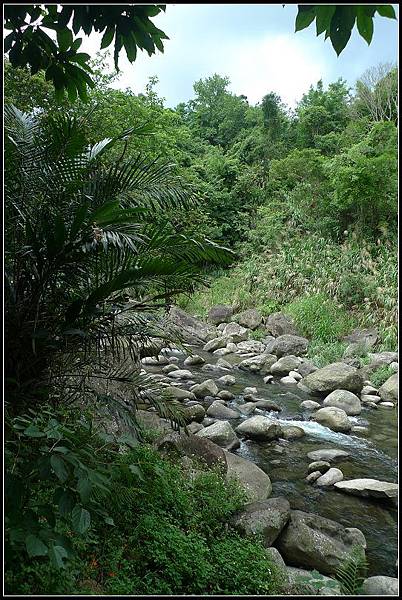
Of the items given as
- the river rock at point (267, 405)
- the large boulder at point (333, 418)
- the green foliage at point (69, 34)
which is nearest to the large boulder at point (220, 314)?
the river rock at point (267, 405)

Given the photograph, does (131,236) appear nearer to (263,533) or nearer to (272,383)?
(263,533)

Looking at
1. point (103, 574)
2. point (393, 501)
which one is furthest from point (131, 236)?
point (393, 501)

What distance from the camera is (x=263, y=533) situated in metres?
2.78

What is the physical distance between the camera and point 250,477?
3795 mm

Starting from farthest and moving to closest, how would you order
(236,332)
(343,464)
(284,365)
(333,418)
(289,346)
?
(236,332)
(289,346)
(284,365)
(333,418)
(343,464)

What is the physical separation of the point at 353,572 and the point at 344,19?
100 inches

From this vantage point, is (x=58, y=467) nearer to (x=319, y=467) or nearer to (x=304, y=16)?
(x=304, y=16)

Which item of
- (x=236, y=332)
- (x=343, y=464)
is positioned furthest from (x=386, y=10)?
(x=236, y=332)

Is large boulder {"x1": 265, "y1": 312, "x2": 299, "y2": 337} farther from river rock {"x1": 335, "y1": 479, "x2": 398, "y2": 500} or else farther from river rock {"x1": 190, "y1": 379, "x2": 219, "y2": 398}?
river rock {"x1": 335, "y1": 479, "x2": 398, "y2": 500}

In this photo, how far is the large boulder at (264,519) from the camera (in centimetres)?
278

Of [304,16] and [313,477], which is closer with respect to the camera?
[304,16]

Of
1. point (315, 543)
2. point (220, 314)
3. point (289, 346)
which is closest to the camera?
point (315, 543)

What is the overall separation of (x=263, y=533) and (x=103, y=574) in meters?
1.09

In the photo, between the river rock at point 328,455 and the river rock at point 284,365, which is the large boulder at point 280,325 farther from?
the river rock at point 328,455
